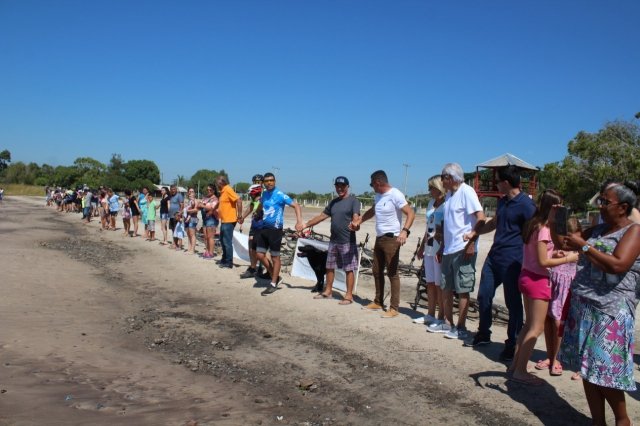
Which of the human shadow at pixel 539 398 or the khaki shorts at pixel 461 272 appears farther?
the khaki shorts at pixel 461 272

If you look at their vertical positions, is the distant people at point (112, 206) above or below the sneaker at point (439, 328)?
above

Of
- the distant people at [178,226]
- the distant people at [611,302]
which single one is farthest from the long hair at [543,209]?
the distant people at [178,226]

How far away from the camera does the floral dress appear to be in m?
3.56

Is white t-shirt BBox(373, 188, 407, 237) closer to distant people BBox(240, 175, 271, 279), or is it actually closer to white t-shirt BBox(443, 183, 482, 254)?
white t-shirt BBox(443, 183, 482, 254)

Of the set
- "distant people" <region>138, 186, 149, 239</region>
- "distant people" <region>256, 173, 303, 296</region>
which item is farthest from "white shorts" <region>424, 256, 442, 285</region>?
"distant people" <region>138, 186, 149, 239</region>

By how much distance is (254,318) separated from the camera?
734 cm

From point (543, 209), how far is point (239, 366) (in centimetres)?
338

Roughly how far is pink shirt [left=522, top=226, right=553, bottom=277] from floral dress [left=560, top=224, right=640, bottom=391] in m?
0.84

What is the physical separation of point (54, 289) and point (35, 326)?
8.54ft

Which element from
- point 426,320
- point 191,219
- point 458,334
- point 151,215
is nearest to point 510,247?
point 458,334

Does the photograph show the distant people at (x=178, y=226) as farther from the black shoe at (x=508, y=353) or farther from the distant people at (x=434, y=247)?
the black shoe at (x=508, y=353)

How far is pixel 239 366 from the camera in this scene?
5.34 m

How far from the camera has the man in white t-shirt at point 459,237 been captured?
5871mm

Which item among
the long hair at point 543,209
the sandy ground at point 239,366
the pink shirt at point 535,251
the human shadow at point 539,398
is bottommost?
the sandy ground at point 239,366
